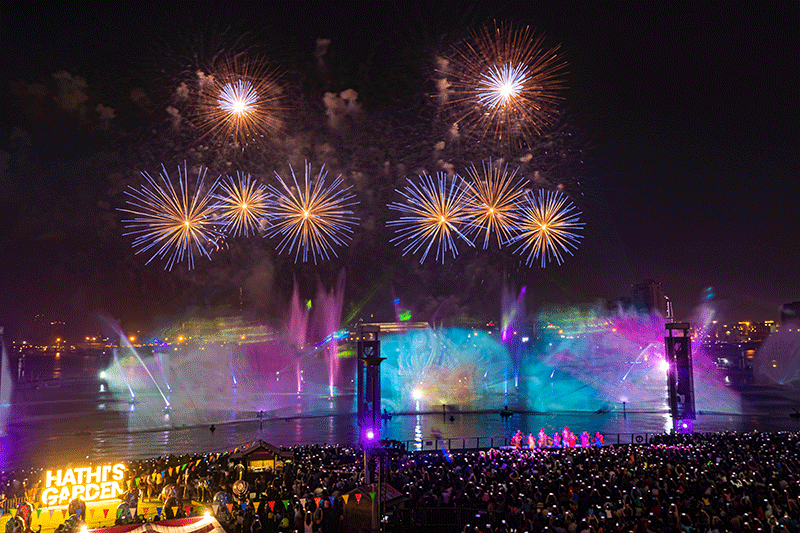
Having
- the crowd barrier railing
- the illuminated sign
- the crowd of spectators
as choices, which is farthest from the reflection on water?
the illuminated sign

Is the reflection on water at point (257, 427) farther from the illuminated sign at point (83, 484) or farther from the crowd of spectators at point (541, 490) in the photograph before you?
the illuminated sign at point (83, 484)

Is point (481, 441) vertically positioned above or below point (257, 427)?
above

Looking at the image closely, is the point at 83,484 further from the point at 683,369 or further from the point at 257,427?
the point at 257,427

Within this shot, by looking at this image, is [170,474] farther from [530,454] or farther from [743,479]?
[743,479]

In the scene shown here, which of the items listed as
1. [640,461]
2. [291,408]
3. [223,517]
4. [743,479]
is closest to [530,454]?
[640,461]

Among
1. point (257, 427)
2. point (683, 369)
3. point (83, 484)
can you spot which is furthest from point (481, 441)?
point (83, 484)

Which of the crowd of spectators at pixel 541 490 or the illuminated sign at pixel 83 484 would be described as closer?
the crowd of spectators at pixel 541 490

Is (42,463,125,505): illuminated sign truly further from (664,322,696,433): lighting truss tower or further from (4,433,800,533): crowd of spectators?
(664,322,696,433): lighting truss tower

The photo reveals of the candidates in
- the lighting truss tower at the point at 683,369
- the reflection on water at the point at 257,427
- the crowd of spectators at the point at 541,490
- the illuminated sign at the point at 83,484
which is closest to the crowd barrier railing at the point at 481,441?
the reflection on water at the point at 257,427
